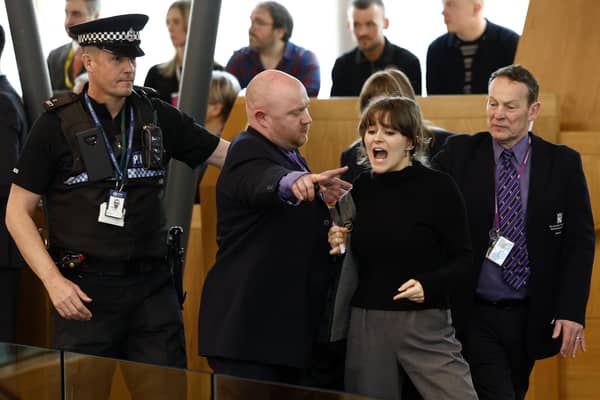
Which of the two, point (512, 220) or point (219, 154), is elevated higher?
point (219, 154)

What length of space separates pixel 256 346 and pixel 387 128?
82 centimetres

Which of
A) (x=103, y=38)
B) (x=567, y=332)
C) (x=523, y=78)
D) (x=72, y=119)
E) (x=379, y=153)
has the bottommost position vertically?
(x=567, y=332)

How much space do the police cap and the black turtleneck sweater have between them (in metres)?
1.05

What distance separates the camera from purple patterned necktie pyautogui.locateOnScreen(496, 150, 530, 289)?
394cm

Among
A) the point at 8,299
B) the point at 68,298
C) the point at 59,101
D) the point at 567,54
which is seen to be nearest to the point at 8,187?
the point at 8,299

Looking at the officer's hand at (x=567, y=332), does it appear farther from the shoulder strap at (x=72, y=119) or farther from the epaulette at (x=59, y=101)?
the epaulette at (x=59, y=101)

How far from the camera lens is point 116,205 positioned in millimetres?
3896

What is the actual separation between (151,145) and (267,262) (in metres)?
0.64

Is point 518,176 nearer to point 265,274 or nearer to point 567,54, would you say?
point 265,274

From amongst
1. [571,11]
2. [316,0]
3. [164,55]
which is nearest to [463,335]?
[571,11]

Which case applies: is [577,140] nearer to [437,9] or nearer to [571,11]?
[571,11]

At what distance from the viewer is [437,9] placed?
8703mm

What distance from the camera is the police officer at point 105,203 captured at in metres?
3.86

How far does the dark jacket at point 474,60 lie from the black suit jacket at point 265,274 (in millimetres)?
2549
